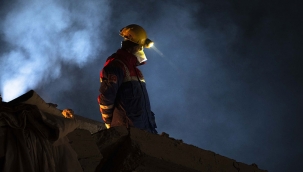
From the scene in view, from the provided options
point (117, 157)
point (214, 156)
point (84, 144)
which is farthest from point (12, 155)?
point (214, 156)

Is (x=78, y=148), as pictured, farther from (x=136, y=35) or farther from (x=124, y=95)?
(x=136, y=35)

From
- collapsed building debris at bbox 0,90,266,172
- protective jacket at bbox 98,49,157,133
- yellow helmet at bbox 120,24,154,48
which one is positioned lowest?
collapsed building debris at bbox 0,90,266,172

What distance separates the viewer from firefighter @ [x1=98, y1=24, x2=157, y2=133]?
18.8 ft

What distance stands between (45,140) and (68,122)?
20 centimetres

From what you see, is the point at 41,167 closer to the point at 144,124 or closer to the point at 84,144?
the point at 84,144

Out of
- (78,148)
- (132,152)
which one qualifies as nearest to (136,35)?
(132,152)

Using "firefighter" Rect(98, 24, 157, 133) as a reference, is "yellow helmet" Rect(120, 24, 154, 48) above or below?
above

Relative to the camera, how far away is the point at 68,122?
9.93 ft

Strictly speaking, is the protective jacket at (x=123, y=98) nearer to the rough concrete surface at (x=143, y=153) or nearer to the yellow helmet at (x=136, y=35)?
the yellow helmet at (x=136, y=35)

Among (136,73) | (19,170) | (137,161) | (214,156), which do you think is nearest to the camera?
(19,170)

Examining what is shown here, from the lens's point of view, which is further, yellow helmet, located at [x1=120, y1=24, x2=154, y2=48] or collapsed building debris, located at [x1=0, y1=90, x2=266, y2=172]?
yellow helmet, located at [x1=120, y1=24, x2=154, y2=48]

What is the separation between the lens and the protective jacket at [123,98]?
225 inches

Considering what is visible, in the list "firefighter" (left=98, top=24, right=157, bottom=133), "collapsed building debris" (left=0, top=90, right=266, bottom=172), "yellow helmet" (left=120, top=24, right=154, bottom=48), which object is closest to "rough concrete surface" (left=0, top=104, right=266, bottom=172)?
"collapsed building debris" (left=0, top=90, right=266, bottom=172)

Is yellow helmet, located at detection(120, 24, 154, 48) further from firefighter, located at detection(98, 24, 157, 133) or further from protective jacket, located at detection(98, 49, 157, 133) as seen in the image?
protective jacket, located at detection(98, 49, 157, 133)
